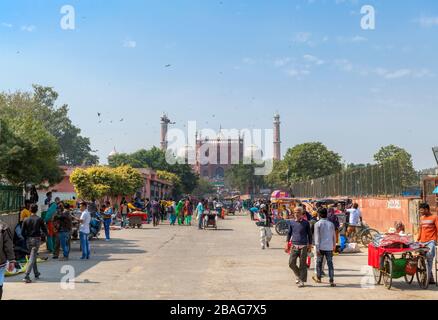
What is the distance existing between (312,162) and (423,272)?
78175 millimetres

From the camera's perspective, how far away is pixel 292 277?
510 inches

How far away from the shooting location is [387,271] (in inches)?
456

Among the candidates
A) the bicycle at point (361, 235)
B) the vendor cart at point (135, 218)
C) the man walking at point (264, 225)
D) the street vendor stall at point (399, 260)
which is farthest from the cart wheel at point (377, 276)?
the vendor cart at point (135, 218)

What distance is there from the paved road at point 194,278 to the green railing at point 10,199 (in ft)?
12.0

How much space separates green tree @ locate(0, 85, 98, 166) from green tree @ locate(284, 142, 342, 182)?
36.9 meters

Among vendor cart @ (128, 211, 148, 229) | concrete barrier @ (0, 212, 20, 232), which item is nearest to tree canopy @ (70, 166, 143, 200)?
vendor cart @ (128, 211, 148, 229)

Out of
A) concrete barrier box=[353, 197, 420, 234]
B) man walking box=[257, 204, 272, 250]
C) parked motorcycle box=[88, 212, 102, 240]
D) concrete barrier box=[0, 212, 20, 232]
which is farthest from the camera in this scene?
concrete barrier box=[353, 197, 420, 234]

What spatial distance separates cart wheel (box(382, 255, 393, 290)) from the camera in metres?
11.3

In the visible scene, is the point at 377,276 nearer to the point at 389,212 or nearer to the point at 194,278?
the point at 194,278

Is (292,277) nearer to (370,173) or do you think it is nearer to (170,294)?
(170,294)

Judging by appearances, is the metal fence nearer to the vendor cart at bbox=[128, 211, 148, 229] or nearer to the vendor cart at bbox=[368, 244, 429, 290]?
the vendor cart at bbox=[128, 211, 148, 229]

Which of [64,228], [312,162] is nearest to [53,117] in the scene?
[312,162]
